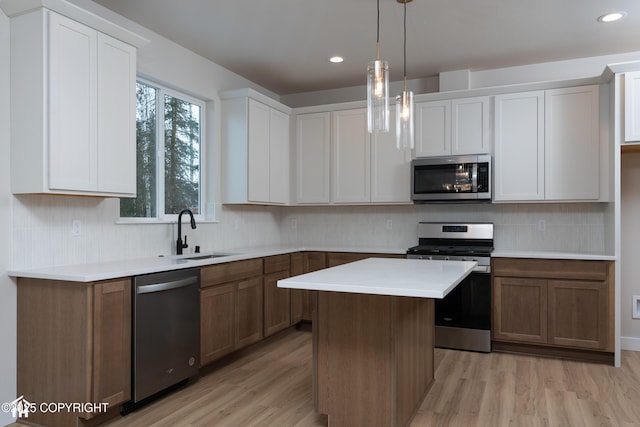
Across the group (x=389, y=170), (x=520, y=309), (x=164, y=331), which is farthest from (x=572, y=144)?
(x=164, y=331)

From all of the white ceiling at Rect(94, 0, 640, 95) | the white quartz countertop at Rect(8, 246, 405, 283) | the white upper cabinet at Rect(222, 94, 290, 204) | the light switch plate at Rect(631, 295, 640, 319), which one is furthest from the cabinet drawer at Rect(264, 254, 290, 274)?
the light switch plate at Rect(631, 295, 640, 319)

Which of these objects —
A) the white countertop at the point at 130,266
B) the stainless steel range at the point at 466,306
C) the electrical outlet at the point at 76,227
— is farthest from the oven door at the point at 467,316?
the electrical outlet at the point at 76,227

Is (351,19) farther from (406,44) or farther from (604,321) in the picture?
(604,321)

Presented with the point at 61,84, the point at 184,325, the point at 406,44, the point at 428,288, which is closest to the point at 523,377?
the point at 428,288

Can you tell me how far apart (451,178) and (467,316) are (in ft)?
4.08

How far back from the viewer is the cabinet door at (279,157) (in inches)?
183

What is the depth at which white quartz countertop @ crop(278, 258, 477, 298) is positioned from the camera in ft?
6.42

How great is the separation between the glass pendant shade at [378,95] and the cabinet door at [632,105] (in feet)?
7.56

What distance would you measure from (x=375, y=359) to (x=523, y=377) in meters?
1.61

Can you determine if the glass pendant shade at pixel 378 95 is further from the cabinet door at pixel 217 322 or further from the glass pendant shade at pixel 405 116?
the cabinet door at pixel 217 322

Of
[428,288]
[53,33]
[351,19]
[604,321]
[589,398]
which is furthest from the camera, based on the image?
[604,321]

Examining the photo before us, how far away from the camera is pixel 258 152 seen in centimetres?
439

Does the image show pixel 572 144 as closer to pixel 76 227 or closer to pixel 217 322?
pixel 217 322

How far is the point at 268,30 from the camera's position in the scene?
3.52m
